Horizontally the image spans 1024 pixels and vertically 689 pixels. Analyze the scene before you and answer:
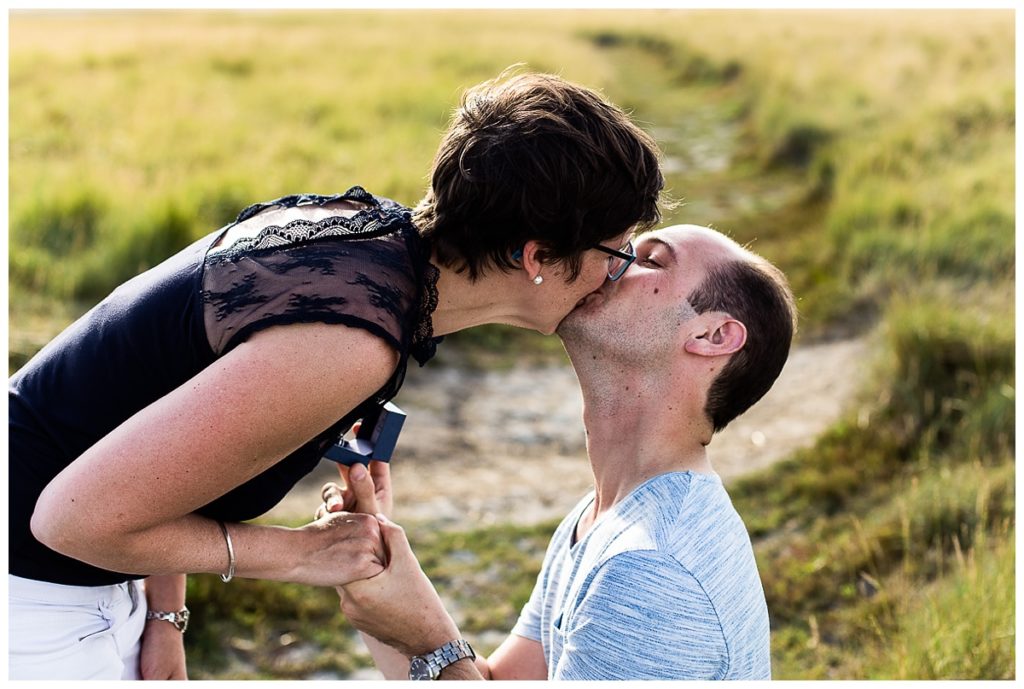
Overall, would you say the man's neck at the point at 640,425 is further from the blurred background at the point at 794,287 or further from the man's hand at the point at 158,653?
the man's hand at the point at 158,653

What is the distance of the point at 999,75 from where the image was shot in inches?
600

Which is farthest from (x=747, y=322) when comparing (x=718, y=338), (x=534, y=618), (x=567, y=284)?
(x=534, y=618)

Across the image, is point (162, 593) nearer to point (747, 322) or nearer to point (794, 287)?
point (747, 322)

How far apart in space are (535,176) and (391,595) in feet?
3.32

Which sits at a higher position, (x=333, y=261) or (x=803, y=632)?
(x=333, y=261)

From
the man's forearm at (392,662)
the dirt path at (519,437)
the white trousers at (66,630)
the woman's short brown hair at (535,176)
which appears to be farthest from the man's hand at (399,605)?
the dirt path at (519,437)

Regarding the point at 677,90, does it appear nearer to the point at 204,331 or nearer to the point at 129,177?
the point at 129,177

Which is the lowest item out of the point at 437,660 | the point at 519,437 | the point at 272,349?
the point at 519,437

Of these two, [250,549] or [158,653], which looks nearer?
[250,549]

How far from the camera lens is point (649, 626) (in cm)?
221

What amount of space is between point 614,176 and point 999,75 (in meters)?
15.1

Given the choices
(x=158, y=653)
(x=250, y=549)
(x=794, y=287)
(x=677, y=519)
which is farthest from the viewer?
(x=794, y=287)

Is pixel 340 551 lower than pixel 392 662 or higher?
higher

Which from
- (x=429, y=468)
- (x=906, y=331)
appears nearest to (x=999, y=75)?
(x=906, y=331)
